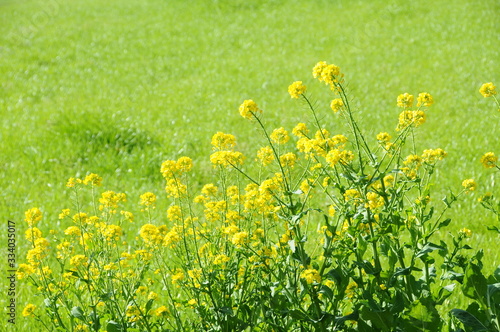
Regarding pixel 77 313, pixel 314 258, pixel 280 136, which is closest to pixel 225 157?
pixel 280 136

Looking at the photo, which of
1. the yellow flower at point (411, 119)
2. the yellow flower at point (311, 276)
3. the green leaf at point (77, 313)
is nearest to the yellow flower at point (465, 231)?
the yellow flower at point (411, 119)

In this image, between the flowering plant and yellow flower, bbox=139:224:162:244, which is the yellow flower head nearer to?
the flowering plant

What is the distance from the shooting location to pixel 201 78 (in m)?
10.9

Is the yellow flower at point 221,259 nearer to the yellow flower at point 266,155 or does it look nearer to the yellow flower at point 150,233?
the yellow flower at point 150,233

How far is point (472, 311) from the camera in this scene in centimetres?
292

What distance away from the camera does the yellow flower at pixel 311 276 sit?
2625 mm

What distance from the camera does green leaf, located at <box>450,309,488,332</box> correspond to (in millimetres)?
2703

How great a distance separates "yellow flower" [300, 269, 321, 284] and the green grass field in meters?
1.13

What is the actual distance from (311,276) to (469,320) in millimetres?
738

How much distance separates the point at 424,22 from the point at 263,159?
11813mm

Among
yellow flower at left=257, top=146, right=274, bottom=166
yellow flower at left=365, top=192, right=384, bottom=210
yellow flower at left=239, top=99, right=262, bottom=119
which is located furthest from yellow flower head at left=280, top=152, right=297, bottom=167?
yellow flower at left=365, top=192, right=384, bottom=210

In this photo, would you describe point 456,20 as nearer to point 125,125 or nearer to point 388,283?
point 125,125

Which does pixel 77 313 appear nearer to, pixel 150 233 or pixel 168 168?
pixel 150 233

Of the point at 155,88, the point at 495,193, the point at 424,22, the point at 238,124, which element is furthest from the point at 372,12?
the point at 495,193
